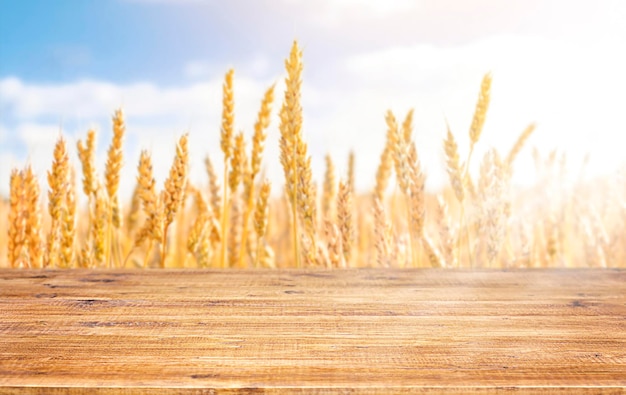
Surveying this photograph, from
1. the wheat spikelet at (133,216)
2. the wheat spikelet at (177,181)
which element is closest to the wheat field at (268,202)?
the wheat spikelet at (177,181)

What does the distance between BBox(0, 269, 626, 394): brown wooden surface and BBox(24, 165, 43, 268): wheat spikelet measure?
1.16ft

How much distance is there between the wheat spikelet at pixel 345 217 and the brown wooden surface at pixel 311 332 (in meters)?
0.41

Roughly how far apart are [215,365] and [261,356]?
8 centimetres

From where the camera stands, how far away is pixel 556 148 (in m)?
2.87

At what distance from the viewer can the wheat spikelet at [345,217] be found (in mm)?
2035

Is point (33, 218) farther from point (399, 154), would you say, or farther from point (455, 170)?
point (455, 170)

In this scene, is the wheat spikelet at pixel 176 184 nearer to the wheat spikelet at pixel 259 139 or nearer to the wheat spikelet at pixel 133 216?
the wheat spikelet at pixel 259 139

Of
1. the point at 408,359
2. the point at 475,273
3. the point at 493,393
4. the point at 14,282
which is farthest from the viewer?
the point at 475,273

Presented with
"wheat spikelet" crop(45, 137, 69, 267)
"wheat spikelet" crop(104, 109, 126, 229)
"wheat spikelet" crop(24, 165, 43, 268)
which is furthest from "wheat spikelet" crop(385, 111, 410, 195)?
"wheat spikelet" crop(24, 165, 43, 268)

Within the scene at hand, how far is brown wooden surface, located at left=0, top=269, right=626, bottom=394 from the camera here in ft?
3.10

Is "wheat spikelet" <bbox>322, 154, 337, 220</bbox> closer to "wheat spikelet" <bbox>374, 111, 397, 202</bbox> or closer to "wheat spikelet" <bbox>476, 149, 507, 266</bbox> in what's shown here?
Answer: "wheat spikelet" <bbox>374, 111, 397, 202</bbox>

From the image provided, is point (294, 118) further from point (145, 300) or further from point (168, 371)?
point (168, 371)

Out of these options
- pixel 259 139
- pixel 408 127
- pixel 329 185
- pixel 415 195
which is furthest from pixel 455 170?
pixel 329 185

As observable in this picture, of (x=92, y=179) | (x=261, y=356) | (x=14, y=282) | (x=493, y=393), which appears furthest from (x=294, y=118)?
(x=493, y=393)
